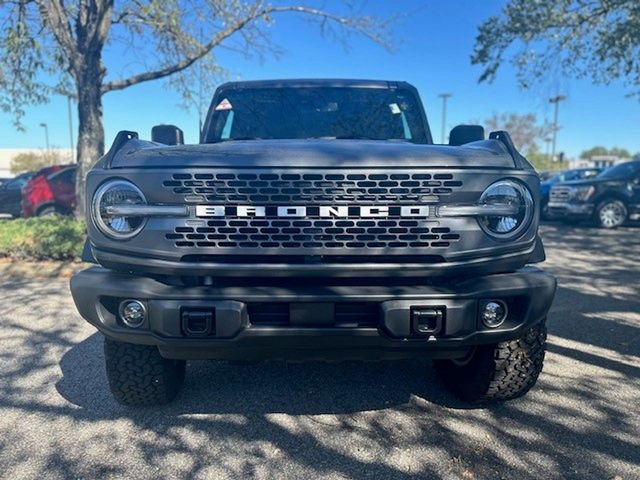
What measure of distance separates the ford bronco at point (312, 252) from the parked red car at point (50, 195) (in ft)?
33.0

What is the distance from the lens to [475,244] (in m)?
2.46

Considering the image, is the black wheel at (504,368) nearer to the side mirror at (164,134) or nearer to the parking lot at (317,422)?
the parking lot at (317,422)

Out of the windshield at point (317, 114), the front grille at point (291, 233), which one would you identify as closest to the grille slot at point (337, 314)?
the front grille at point (291, 233)

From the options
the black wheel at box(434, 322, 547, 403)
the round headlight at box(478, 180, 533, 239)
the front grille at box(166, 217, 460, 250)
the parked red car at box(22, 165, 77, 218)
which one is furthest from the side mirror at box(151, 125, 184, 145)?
the parked red car at box(22, 165, 77, 218)

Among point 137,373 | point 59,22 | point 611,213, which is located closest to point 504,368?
point 137,373

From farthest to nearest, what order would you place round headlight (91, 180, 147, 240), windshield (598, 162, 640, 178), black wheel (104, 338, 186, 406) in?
windshield (598, 162, 640, 178) < black wheel (104, 338, 186, 406) < round headlight (91, 180, 147, 240)

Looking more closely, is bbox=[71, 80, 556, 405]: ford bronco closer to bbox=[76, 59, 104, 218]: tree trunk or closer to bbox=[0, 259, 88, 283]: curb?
bbox=[0, 259, 88, 283]: curb

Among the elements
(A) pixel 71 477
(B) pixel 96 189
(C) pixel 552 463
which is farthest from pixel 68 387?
(C) pixel 552 463

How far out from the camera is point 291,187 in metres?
2.38

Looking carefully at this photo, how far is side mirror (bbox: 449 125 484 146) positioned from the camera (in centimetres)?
375

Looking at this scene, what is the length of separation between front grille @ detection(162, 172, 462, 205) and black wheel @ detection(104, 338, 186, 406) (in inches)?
40.7

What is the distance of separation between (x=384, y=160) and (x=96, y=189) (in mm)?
1392

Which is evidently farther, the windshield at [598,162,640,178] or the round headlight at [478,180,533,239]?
the windshield at [598,162,640,178]

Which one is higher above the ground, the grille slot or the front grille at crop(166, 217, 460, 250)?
the front grille at crop(166, 217, 460, 250)
